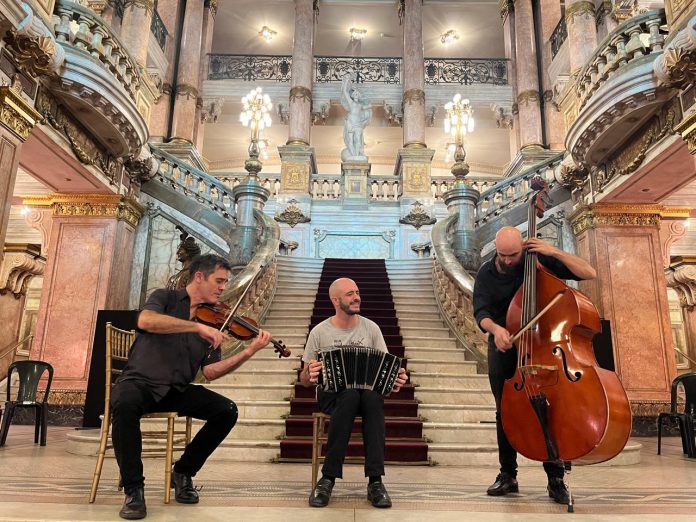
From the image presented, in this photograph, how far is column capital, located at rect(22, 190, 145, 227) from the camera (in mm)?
8422

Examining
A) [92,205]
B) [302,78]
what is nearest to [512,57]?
[302,78]

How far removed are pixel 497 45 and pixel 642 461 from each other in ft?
55.8

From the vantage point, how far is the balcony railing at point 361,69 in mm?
15914

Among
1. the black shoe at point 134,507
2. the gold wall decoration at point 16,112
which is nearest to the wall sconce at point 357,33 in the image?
the gold wall decoration at point 16,112

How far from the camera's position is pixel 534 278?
2.67 meters

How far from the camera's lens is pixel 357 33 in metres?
18.2

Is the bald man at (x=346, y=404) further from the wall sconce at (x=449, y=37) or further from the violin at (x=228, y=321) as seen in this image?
the wall sconce at (x=449, y=37)

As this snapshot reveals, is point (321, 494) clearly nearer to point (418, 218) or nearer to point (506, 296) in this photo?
point (506, 296)

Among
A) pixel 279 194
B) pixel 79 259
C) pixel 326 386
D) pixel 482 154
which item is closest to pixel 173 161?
pixel 79 259

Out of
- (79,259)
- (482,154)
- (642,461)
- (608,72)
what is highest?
(482,154)

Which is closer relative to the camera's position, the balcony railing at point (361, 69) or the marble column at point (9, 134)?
the marble column at point (9, 134)

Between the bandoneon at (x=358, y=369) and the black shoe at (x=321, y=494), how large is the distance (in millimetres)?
446

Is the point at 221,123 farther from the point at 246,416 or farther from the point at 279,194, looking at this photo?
the point at 246,416

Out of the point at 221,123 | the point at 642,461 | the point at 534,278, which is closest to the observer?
the point at 534,278
